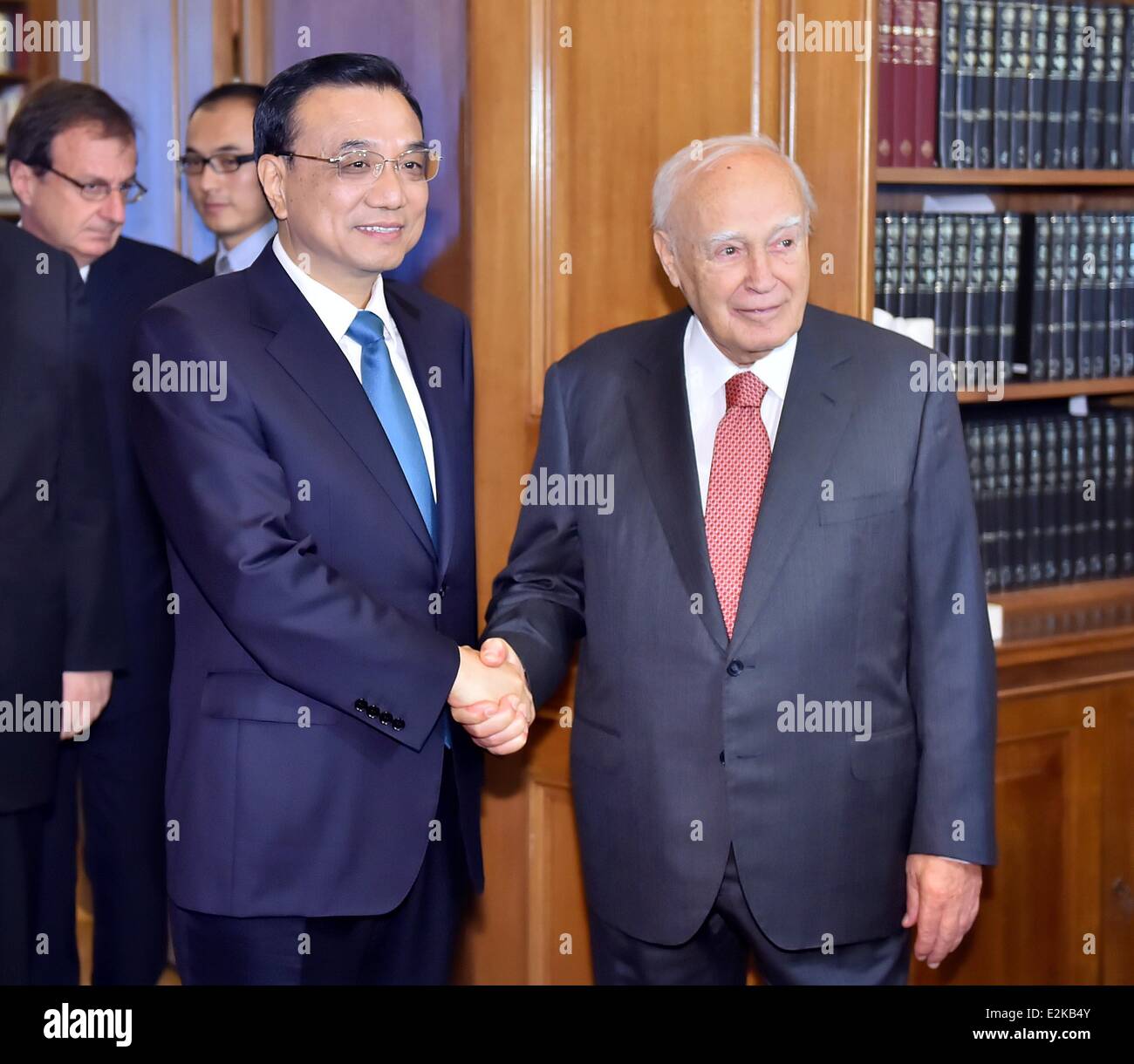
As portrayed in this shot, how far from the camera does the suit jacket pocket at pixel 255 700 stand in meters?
2.06

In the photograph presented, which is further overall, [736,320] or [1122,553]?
[1122,553]

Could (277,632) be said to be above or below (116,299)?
below

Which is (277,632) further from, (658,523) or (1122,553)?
(1122,553)

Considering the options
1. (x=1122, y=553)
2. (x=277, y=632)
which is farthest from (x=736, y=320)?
(x=1122, y=553)

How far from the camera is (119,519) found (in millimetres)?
3109

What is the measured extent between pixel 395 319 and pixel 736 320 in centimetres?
55

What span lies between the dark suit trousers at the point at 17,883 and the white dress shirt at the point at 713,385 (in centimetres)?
148

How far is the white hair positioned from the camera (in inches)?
84.7

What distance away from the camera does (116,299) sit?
10.5ft

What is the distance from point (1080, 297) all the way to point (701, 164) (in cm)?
131

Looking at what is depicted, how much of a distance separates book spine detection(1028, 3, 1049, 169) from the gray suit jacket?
1.07m

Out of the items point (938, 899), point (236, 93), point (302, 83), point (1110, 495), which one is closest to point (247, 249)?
point (236, 93)

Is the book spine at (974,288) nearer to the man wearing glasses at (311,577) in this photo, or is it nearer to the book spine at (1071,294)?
the book spine at (1071,294)

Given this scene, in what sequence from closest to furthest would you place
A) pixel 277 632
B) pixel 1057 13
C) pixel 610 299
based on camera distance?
pixel 277 632 < pixel 610 299 < pixel 1057 13
